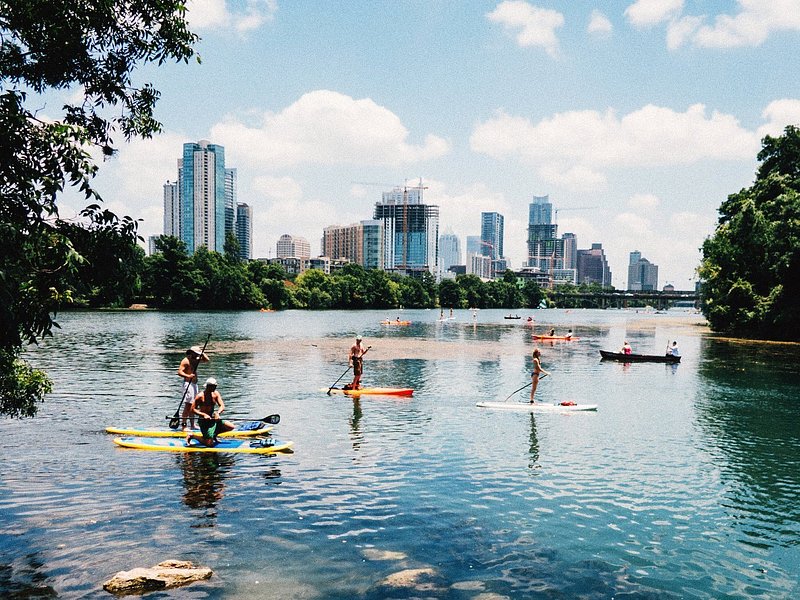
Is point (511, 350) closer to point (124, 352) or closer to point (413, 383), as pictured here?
point (413, 383)

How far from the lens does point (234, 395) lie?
32.2 m

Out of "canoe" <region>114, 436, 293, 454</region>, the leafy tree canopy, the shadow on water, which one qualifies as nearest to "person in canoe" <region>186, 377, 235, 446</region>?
"canoe" <region>114, 436, 293, 454</region>

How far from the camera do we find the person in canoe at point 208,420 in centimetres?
1977

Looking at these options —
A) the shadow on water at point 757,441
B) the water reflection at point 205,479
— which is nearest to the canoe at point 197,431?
the water reflection at point 205,479

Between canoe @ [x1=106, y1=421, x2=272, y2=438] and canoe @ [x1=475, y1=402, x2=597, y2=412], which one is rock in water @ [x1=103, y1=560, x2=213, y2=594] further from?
canoe @ [x1=475, y1=402, x2=597, y2=412]

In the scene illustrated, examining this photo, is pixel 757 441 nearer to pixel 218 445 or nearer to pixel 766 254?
pixel 218 445

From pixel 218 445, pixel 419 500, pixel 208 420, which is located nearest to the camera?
pixel 419 500

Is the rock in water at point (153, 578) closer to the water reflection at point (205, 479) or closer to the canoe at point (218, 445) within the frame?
the water reflection at point (205, 479)

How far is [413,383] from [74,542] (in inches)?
1060

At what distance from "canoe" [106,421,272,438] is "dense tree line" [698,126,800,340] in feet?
223

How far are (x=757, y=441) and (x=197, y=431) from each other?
67.8 ft

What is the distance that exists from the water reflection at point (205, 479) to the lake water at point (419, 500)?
0.08 metres

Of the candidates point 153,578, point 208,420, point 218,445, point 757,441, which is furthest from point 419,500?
point 757,441

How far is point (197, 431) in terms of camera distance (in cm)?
2122
